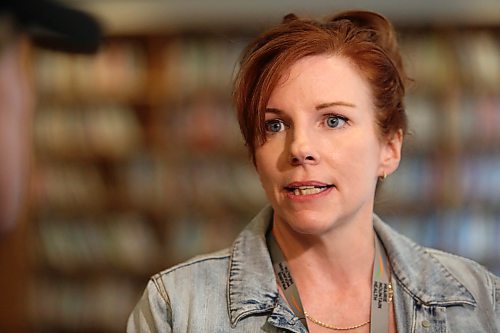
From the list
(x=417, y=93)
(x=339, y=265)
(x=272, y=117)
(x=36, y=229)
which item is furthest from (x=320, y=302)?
(x=36, y=229)

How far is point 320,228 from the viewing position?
1.41 m

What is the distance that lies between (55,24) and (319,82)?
505 millimetres

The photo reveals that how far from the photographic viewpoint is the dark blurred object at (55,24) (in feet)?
3.51

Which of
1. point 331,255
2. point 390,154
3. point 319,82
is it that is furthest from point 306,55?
point 331,255

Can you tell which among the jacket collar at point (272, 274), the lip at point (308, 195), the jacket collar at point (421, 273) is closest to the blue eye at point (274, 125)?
the lip at point (308, 195)

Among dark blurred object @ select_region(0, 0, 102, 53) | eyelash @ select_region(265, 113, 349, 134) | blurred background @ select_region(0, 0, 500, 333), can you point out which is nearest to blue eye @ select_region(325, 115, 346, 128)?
eyelash @ select_region(265, 113, 349, 134)

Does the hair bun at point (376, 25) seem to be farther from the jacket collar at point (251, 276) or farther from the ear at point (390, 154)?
the jacket collar at point (251, 276)

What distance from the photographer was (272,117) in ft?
4.70

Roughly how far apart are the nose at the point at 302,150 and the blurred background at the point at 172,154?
2152mm

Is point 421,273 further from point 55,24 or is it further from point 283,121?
point 55,24

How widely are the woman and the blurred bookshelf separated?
6.70 feet

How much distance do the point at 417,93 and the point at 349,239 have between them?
2.24m

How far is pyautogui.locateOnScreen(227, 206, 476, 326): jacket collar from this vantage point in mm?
1455

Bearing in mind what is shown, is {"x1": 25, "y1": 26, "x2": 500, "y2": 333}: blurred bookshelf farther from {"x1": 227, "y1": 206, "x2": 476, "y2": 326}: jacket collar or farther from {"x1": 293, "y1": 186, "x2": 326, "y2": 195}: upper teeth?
{"x1": 293, "y1": 186, "x2": 326, "y2": 195}: upper teeth
